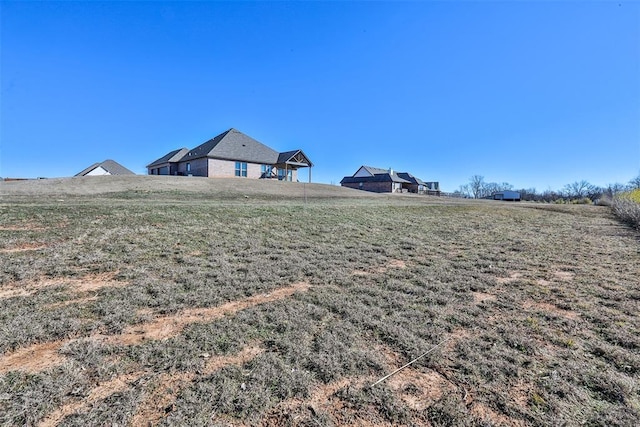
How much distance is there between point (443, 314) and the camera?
358 centimetres

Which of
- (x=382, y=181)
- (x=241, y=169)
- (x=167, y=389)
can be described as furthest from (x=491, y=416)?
(x=382, y=181)

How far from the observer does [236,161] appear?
104 feet

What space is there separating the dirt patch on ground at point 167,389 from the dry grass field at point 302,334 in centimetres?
1

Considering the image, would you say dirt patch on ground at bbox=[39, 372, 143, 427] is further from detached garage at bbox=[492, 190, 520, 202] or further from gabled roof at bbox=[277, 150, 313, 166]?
detached garage at bbox=[492, 190, 520, 202]

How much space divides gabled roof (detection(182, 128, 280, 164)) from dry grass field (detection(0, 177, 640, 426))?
2557 centimetres

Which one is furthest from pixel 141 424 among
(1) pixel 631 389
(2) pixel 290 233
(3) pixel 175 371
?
(2) pixel 290 233

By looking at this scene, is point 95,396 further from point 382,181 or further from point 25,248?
point 382,181

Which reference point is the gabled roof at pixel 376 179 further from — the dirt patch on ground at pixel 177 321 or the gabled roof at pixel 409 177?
the dirt patch on ground at pixel 177 321

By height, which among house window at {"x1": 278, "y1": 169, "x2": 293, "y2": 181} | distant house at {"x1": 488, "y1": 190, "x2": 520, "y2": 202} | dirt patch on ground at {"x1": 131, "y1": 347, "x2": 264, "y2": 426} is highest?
house window at {"x1": 278, "y1": 169, "x2": 293, "y2": 181}

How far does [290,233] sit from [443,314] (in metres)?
5.11

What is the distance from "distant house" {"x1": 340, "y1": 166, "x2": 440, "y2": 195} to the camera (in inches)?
2131

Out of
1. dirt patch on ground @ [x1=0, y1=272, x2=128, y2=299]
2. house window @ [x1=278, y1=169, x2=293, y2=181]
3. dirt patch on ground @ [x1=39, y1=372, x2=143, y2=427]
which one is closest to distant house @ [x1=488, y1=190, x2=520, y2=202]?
house window @ [x1=278, y1=169, x2=293, y2=181]

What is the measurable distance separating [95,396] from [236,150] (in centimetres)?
3237

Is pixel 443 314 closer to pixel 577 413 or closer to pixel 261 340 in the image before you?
pixel 577 413
